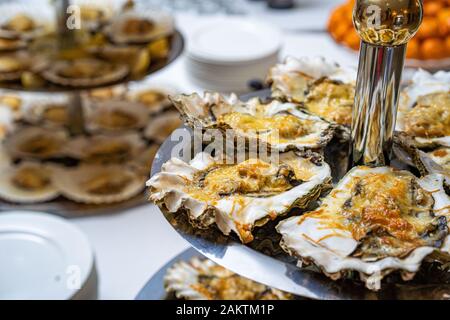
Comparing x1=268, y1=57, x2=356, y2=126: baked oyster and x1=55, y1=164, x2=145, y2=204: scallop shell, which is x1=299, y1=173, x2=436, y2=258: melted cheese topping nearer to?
x1=268, y1=57, x2=356, y2=126: baked oyster

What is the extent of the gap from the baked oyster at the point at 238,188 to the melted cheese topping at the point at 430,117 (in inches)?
7.2

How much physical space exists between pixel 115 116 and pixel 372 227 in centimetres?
155

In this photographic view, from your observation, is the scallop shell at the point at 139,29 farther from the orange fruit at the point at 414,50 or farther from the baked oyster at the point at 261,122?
the baked oyster at the point at 261,122

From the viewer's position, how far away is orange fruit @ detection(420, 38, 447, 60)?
212 centimetres

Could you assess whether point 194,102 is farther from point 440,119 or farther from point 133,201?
point 133,201

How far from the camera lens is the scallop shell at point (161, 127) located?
2.05m

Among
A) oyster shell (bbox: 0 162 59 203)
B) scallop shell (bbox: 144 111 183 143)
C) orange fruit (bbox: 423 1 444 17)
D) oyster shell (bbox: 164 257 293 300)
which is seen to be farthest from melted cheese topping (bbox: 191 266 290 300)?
orange fruit (bbox: 423 1 444 17)

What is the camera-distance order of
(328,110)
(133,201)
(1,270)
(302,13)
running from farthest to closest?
(302,13), (133,201), (1,270), (328,110)

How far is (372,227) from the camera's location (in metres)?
0.68

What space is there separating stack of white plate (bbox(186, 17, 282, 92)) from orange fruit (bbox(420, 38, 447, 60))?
510 millimetres

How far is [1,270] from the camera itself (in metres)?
1.29

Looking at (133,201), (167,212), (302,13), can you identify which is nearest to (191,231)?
(167,212)

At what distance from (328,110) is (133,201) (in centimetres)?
96

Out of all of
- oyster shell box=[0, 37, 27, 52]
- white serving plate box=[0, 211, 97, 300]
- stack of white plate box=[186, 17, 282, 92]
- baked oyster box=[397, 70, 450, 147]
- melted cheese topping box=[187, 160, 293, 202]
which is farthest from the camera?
stack of white plate box=[186, 17, 282, 92]
